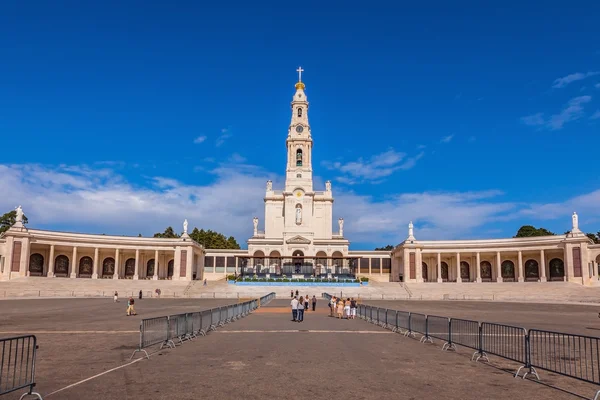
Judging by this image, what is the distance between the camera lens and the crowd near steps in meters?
54.6

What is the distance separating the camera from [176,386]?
1009 centimetres

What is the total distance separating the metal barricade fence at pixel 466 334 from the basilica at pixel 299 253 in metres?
56.0

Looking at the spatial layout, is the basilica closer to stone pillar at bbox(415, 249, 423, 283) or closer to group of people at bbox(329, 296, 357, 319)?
stone pillar at bbox(415, 249, 423, 283)

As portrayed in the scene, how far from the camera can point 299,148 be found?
98.3 m

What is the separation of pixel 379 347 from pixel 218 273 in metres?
77.9

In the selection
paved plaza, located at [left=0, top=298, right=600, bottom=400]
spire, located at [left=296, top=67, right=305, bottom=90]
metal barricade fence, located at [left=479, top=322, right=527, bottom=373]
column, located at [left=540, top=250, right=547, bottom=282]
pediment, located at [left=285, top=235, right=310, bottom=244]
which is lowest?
paved plaza, located at [left=0, top=298, right=600, bottom=400]

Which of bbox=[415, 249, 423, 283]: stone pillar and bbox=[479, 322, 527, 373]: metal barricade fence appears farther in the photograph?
bbox=[415, 249, 423, 283]: stone pillar

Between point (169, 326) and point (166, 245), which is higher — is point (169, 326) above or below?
below

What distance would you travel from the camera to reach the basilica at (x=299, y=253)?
69000 millimetres

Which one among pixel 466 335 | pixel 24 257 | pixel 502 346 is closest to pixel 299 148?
pixel 24 257

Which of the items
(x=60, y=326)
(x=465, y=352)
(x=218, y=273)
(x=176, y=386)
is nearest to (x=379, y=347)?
(x=465, y=352)

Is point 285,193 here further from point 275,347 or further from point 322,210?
point 275,347

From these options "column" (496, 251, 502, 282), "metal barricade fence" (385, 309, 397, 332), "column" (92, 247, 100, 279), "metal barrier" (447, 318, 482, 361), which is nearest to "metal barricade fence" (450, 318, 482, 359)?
"metal barrier" (447, 318, 482, 361)

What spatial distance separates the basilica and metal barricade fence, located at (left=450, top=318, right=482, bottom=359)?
184ft
